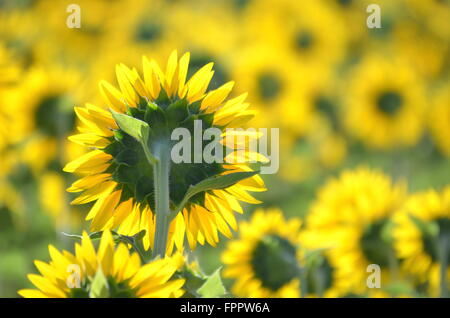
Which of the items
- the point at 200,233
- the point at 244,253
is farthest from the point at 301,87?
the point at 200,233

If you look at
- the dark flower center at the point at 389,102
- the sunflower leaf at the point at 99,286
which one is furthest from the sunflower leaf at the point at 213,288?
the dark flower center at the point at 389,102

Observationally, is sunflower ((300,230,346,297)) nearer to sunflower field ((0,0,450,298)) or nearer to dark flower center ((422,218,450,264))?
sunflower field ((0,0,450,298))

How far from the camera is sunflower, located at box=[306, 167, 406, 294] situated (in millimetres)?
1613

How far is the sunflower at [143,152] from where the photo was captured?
88cm

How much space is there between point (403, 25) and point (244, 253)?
146 inches

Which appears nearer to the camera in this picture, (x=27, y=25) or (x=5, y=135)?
(x=5, y=135)

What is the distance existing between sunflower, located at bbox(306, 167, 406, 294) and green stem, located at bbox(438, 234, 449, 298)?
0.14 m

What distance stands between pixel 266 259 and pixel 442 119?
2567mm

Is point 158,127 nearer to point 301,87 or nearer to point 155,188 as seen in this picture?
point 155,188

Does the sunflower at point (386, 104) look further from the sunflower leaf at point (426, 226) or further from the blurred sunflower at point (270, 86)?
the sunflower leaf at point (426, 226)

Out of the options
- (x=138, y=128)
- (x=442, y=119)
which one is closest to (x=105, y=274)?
(x=138, y=128)

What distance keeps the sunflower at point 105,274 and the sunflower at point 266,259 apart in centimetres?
64

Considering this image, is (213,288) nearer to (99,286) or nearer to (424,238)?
(99,286)

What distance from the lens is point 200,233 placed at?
0.93 metres
